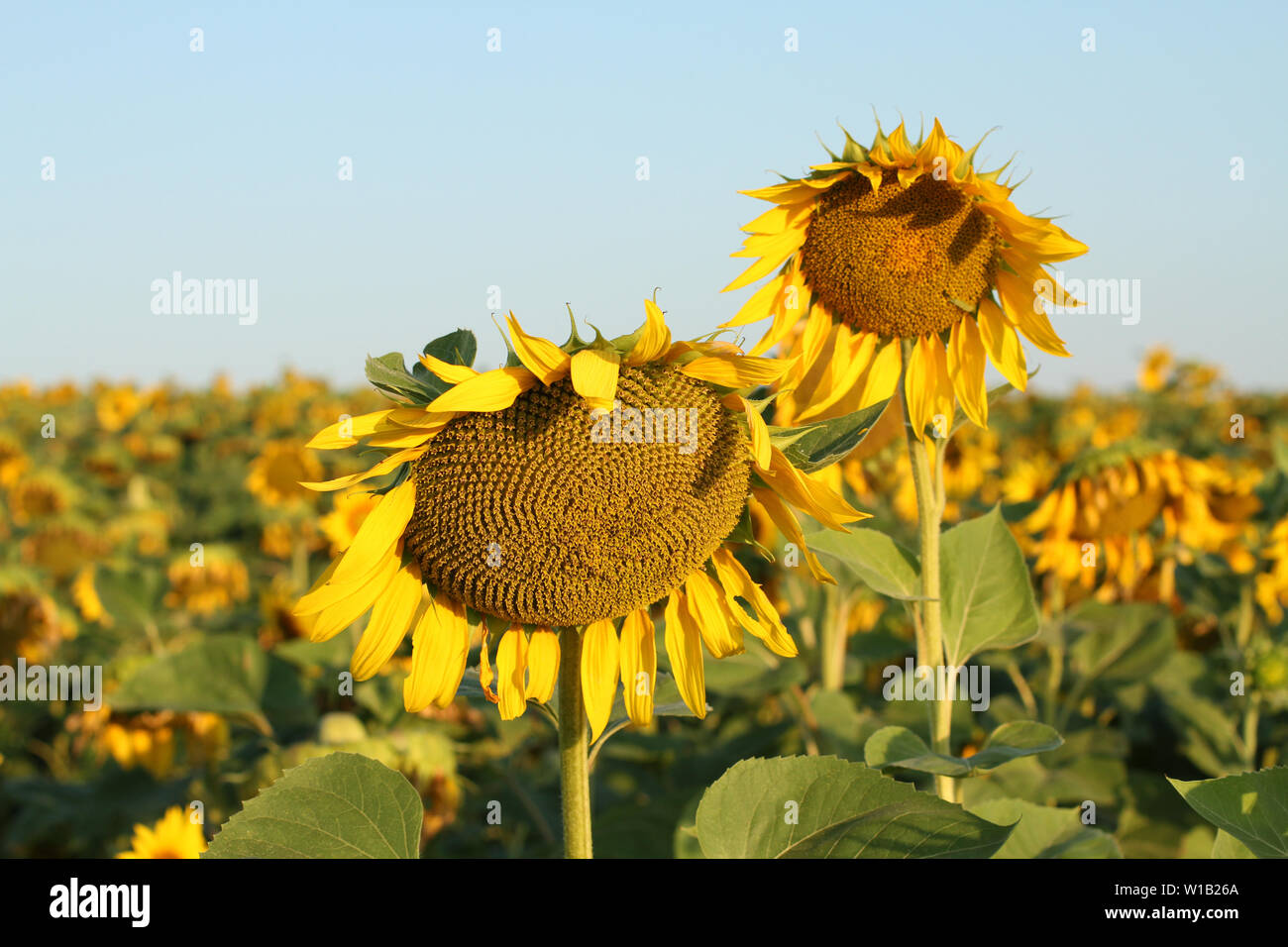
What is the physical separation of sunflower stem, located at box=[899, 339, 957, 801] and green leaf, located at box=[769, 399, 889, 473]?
0.27m

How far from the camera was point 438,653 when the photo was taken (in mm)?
1532

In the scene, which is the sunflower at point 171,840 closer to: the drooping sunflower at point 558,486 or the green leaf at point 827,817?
the drooping sunflower at point 558,486

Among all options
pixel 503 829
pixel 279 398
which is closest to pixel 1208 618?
pixel 503 829

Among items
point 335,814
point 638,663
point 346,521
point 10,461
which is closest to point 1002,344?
point 638,663

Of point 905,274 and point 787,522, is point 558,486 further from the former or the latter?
point 905,274

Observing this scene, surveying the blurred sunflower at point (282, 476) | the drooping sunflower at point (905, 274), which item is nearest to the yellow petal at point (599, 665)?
the drooping sunflower at point (905, 274)

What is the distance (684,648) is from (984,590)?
2.31 feet

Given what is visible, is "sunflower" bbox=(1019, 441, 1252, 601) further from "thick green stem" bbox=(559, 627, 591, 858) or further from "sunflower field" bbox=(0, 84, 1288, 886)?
"thick green stem" bbox=(559, 627, 591, 858)

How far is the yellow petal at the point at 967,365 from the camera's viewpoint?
188 cm

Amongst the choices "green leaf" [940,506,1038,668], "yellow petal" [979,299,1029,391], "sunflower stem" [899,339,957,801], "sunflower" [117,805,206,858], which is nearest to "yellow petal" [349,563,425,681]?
"sunflower stem" [899,339,957,801]

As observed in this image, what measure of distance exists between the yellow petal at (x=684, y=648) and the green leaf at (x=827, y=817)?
0.56 ft

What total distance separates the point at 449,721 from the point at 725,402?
2.08 metres
